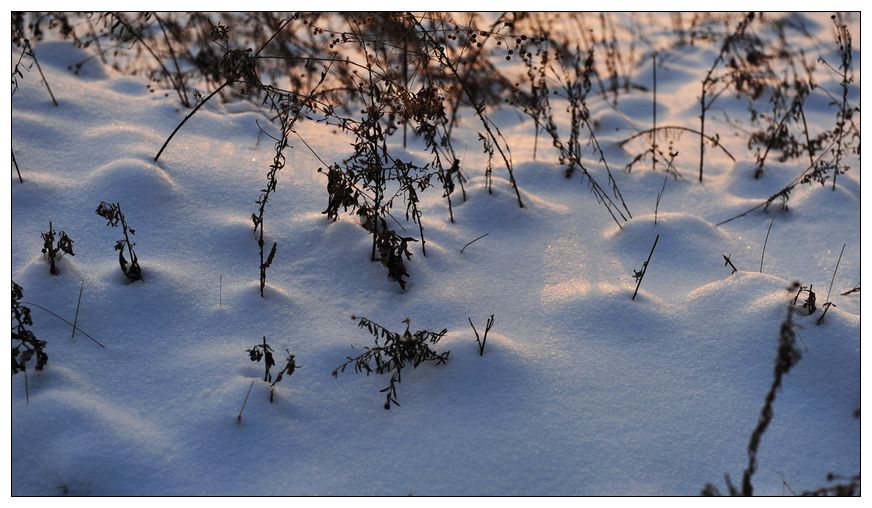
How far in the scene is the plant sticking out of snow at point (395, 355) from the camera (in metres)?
2.24

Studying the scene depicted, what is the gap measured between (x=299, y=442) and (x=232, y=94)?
269 centimetres

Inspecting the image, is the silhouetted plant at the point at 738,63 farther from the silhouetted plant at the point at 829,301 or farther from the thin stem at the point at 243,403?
the thin stem at the point at 243,403

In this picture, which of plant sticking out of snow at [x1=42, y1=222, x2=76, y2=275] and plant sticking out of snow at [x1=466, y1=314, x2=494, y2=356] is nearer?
plant sticking out of snow at [x1=466, y1=314, x2=494, y2=356]

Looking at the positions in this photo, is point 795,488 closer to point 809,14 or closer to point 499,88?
point 499,88

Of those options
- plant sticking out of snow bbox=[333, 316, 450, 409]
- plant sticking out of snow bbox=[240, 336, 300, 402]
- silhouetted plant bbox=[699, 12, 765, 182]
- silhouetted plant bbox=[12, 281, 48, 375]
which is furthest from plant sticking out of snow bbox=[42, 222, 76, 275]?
silhouetted plant bbox=[699, 12, 765, 182]

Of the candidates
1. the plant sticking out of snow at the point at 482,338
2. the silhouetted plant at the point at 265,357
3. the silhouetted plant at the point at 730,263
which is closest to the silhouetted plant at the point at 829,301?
the silhouetted plant at the point at 730,263

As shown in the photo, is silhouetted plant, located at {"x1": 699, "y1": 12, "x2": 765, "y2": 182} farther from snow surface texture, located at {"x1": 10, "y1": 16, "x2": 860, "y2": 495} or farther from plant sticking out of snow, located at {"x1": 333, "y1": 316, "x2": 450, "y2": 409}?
plant sticking out of snow, located at {"x1": 333, "y1": 316, "x2": 450, "y2": 409}

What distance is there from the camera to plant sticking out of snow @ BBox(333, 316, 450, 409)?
2.24 meters

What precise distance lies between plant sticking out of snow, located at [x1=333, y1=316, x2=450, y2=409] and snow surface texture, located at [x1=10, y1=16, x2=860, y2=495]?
4 centimetres

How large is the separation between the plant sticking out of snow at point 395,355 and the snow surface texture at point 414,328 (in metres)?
0.04

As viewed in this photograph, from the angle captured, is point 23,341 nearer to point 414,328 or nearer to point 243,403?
point 243,403

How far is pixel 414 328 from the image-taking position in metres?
2.47

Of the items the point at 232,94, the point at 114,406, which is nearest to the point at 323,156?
the point at 232,94
